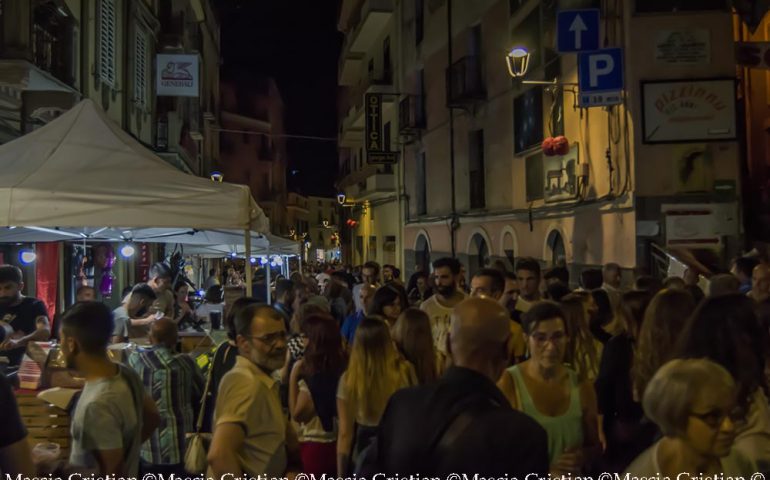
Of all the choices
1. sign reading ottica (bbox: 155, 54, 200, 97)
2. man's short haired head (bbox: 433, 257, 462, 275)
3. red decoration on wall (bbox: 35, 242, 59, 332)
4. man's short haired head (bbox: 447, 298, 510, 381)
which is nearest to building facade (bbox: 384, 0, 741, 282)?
man's short haired head (bbox: 433, 257, 462, 275)

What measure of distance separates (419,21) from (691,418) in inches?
994

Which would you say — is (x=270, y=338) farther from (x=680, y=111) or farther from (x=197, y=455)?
(x=680, y=111)

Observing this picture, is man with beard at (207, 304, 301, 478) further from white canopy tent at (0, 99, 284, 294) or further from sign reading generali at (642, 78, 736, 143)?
sign reading generali at (642, 78, 736, 143)

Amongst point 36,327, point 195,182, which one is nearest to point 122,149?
point 195,182

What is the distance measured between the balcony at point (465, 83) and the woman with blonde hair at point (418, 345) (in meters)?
15.6

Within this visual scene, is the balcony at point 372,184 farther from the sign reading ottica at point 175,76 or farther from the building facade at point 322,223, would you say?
the building facade at point 322,223

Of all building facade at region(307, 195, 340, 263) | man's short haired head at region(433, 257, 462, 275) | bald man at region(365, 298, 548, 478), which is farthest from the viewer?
building facade at region(307, 195, 340, 263)

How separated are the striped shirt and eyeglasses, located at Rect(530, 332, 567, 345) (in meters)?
2.33

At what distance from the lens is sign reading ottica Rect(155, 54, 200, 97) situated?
20.7 meters

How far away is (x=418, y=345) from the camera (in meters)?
4.92

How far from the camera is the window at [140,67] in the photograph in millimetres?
20078

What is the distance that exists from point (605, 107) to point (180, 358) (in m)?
10.1

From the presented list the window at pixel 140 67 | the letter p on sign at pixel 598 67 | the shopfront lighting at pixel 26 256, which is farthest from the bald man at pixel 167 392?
the window at pixel 140 67

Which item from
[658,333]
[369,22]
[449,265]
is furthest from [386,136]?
[658,333]
